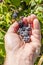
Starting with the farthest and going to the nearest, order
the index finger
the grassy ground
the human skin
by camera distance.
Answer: the grassy ground < the index finger < the human skin

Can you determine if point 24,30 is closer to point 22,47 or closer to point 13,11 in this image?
point 22,47

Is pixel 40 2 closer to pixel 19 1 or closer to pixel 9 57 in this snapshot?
pixel 19 1

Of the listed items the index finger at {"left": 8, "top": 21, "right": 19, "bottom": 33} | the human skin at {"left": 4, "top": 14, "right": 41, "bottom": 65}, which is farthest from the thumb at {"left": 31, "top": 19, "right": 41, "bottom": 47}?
the index finger at {"left": 8, "top": 21, "right": 19, "bottom": 33}

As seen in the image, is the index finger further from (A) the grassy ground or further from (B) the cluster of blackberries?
(A) the grassy ground

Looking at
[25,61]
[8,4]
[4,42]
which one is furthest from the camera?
[8,4]

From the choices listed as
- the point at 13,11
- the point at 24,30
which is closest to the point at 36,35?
the point at 24,30

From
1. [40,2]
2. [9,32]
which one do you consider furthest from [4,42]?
[40,2]
